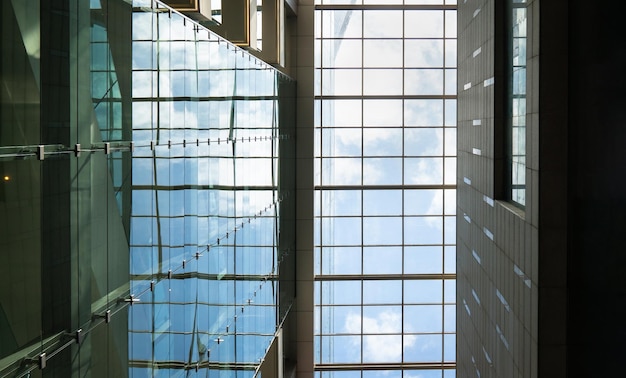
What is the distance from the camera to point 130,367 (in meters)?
9.98

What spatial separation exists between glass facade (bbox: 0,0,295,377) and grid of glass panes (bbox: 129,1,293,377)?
41mm

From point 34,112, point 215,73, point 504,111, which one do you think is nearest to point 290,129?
point 504,111

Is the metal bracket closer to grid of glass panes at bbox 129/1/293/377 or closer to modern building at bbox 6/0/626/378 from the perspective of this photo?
modern building at bbox 6/0/626/378

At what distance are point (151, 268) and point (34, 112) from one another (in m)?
4.31

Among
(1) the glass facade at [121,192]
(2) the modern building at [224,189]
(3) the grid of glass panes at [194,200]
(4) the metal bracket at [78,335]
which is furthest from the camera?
(3) the grid of glass panes at [194,200]

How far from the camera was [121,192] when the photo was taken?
945cm

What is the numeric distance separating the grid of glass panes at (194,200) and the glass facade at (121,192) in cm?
4

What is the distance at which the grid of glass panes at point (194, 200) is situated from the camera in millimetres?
10461

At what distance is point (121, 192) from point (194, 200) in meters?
3.64
